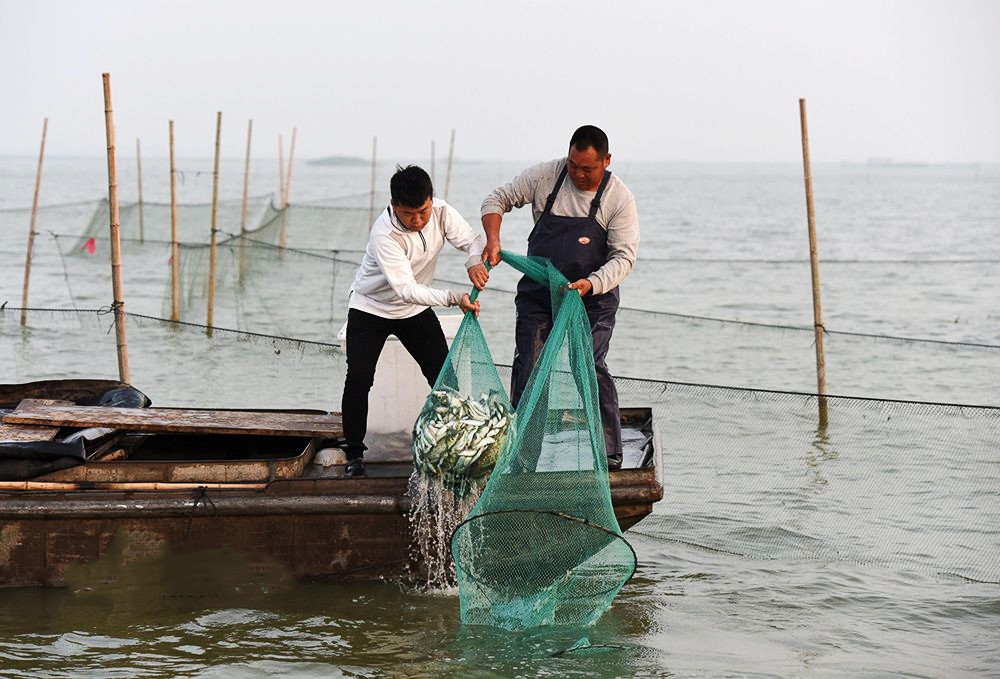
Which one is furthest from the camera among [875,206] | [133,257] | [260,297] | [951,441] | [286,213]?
[875,206]

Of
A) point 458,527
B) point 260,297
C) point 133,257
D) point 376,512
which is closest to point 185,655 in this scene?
point 376,512

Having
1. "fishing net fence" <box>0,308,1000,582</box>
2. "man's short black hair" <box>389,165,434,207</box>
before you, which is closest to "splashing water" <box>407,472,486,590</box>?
"man's short black hair" <box>389,165,434,207</box>

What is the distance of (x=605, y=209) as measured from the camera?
489 cm

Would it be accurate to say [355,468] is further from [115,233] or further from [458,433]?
[115,233]

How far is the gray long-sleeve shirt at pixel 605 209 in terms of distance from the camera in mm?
4809

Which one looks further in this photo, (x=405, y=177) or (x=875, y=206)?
(x=875, y=206)

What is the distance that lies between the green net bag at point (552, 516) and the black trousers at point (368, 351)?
2.14ft

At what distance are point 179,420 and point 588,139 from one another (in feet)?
6.95

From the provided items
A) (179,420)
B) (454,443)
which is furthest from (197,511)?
(454,443)

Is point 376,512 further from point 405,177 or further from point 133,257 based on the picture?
point 133,257

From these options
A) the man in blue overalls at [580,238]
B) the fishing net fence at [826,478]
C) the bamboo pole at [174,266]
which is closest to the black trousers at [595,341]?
the man in blue overalls at [580,238]

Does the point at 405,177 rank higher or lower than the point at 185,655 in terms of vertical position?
higher

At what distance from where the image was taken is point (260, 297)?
13.1 m

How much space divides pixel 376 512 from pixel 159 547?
89 cm
